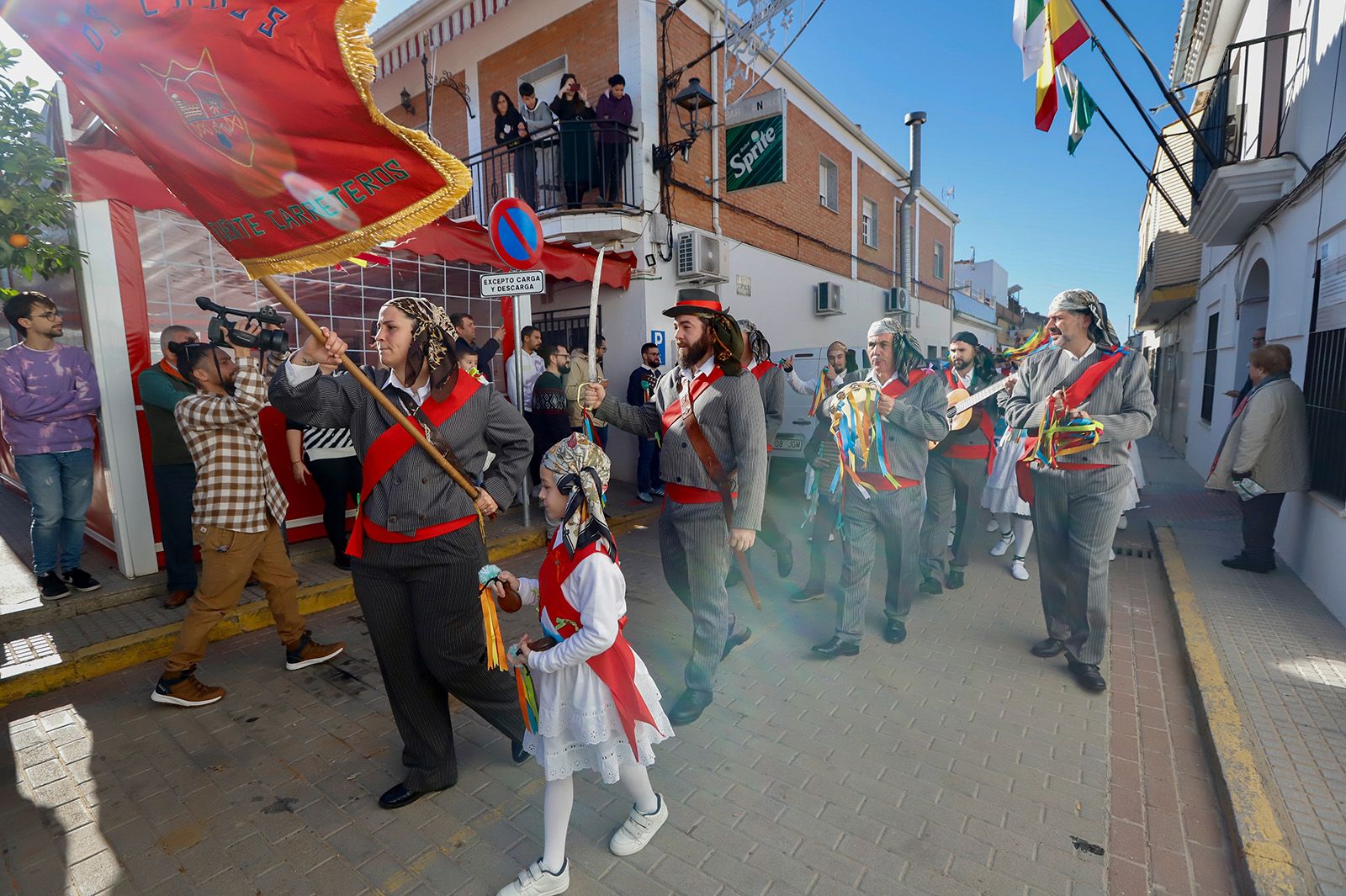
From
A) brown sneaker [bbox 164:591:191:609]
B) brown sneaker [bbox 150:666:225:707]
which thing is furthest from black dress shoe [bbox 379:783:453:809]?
brown sneaker [bbox 164:591:191:609]

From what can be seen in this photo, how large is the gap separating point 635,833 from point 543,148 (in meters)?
9.26

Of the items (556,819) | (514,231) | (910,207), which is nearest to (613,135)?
(514,231)

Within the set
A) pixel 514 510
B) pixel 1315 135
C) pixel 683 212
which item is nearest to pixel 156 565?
pixel 514 510

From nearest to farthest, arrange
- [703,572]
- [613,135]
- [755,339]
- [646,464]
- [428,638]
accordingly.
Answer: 1. [428,638]
2. [703,572]
3. [755,339]
4. [646,464]
5. [613,135]

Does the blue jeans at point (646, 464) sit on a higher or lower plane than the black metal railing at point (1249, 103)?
lower

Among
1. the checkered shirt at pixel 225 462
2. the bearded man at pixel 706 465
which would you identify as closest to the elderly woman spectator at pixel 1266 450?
the bearded man at pixel 706 465

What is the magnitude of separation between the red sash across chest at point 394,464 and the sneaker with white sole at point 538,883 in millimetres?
1301

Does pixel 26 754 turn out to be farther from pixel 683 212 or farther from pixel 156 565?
pixel 683 212

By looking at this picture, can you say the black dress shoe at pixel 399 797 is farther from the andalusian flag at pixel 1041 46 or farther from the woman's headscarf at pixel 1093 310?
the andalusian flag at pixel 1041 46

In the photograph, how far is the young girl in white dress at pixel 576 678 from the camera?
218 cm

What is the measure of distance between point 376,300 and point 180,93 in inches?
224

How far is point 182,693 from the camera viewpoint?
3633 mm

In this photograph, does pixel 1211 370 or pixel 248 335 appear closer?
pixel 248 335

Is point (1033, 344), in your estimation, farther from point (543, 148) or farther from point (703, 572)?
point (543, 148)
